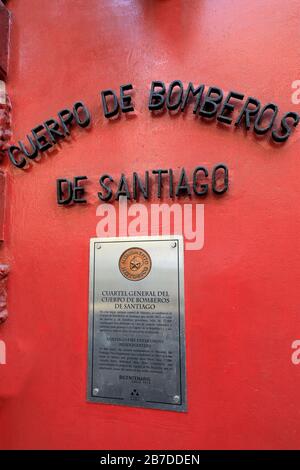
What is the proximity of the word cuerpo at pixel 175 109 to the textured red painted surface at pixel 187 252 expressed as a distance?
5 centimetres

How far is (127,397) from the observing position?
56.9 inches

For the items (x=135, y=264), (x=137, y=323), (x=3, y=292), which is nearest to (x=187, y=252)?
(x=135, y=264)

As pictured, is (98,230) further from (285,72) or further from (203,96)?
(285,72)

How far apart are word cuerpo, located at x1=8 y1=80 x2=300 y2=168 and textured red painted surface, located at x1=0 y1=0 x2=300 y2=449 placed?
0.05 meters

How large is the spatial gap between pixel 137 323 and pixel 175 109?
93cm

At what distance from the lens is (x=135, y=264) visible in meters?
1.50

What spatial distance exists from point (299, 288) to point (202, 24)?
119 cm

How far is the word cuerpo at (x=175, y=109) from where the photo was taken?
4.61ft

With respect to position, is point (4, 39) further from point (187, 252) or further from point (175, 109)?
point (187, 252)

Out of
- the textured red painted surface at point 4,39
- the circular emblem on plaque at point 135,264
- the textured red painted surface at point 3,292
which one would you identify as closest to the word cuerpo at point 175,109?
the textured red painted surface at point 4,39
